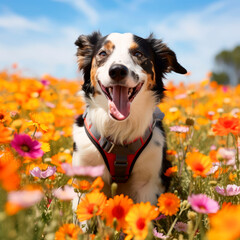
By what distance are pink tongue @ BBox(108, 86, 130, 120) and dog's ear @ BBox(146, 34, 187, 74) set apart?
26.5 inches

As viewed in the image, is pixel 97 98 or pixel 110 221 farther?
pixel 97 98

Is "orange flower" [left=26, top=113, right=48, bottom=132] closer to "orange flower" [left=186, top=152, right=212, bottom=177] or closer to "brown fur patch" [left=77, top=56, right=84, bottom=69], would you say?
"orange flower" [left=186, top=152, right=212, bottom=177]

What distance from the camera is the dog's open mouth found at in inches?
86.8

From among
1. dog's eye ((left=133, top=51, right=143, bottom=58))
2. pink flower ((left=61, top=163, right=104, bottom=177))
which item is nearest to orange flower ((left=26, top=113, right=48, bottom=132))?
pink flower ((left=61, top=163, right=104, bottom=177))

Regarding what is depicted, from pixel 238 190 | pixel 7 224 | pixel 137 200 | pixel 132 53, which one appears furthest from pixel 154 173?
pixel 7 224

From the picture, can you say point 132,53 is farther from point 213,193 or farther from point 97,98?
point 213,193

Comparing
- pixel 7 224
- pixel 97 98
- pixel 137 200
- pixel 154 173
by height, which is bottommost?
pixel 137 200

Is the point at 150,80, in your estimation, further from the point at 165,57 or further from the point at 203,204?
the point at 203,204

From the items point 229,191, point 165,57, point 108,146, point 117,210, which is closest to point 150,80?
point 165,57

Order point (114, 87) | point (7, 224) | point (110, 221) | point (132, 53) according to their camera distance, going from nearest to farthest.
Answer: point (7, 224), point (110, 221), point (114, 87), point (132, 53)

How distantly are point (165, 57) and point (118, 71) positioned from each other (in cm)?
86

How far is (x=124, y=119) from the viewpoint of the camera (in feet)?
7.14

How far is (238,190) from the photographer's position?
1.66 metres

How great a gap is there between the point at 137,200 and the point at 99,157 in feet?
1.51
